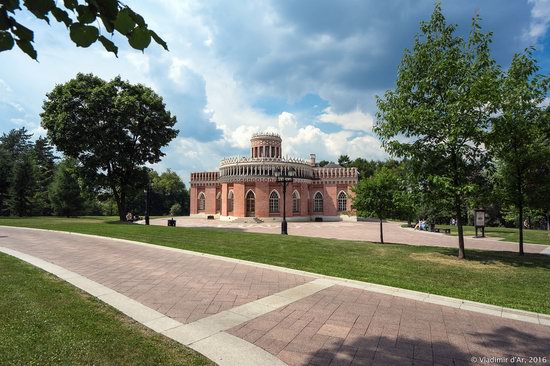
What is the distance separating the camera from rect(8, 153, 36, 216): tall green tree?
154 ft

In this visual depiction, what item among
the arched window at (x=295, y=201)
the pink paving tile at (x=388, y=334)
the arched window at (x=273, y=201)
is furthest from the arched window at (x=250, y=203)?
the pink paving tile at (x=388, y=334)

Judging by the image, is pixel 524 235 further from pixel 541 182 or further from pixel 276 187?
pixel 276 187

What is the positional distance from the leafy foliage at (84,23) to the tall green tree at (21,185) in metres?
54.9

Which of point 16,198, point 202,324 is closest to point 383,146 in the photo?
point 202,324

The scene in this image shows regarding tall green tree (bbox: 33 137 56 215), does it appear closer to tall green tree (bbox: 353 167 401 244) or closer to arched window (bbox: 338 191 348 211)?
arched window (bbox: 338 191 348 211)

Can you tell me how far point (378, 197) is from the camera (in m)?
18.8

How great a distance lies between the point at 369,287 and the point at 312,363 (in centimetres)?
399

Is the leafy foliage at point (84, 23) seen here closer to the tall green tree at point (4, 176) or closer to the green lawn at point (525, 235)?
the green lawn at point (525, 235)

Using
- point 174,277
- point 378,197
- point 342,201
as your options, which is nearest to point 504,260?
point 378,197

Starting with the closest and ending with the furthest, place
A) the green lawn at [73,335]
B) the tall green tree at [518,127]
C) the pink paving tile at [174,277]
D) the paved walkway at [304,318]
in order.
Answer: the green lawn at [73,335], the paved walkway at [304,318], the pink paving tile at [174,277], the tall green tree at [518,127]

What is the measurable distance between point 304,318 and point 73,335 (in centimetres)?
323

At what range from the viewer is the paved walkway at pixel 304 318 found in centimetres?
432

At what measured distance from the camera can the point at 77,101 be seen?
98.9 feet

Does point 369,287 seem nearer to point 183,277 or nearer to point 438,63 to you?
point 183,277
